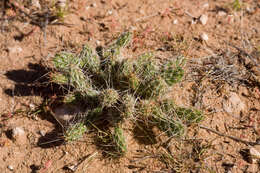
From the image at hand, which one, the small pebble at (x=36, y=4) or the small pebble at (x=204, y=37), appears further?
the small pebble at (x=36, y=4)

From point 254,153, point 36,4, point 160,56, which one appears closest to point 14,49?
point 36,4

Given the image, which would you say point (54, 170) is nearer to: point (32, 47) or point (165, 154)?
point (165, 154)

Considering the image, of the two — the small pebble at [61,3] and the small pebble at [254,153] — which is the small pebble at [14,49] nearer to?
the small pebble at [61,3]

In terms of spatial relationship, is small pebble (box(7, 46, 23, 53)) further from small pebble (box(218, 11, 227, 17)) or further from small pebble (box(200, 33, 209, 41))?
small pebble (box(218, 11, 227, 17))

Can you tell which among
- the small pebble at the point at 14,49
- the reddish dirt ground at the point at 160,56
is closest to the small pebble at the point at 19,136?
the reddish dirt ground at the point at 160,56

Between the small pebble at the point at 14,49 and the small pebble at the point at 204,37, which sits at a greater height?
the small pebble at the point at 204,37

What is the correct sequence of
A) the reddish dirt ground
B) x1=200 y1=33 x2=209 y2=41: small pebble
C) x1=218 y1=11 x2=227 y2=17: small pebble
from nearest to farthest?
the reddish dirt ground → x1=200 y1=33 x2=209 y2=41: small pebble → x1=218 y1=11 x2=227 y2=17: small pebble

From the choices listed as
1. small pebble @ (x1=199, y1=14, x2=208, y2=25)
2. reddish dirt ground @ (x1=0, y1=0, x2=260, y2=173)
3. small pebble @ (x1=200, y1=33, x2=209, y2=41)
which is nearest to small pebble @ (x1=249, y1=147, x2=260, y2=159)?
reddish dirt ground @ (x1=0, y1=0, x2=260, y2=173)

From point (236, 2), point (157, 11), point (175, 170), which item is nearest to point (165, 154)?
point (175, 170)

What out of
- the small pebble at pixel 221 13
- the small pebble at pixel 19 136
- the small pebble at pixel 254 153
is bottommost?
the small pebble at pixel 19 136
